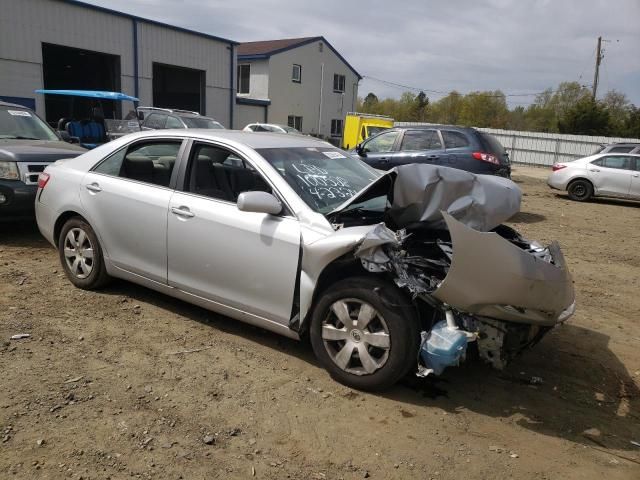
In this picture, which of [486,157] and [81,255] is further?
[486,157]

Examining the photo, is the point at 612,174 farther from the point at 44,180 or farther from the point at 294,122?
the point at 294,122

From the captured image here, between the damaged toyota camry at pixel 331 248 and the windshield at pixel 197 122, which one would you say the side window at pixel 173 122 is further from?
the damaged toyota camry at pixel 331 248

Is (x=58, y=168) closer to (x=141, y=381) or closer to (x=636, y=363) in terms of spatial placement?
(x=141, y=381)

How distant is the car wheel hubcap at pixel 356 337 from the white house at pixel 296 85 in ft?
96.5

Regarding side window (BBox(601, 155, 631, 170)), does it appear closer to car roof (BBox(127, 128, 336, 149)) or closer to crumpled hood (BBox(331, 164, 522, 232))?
car roof (BBox(127, 128, 336, 149))

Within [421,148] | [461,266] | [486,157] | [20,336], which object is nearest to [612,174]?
[486,157]

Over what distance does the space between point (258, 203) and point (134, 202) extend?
1.42 metres

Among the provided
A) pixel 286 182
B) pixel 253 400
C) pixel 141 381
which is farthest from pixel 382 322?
pixel 141 381


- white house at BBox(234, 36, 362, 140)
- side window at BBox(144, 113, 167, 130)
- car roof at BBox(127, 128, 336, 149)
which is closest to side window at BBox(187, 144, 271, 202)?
car roof at BBox(127, 128, 336, 149)

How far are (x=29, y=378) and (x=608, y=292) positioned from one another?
5.84 meters

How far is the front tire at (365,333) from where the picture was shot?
338 cm

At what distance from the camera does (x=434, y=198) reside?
3738mm

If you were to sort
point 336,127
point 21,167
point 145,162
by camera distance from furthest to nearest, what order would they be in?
point 336,127, point 21,167, point 145,162

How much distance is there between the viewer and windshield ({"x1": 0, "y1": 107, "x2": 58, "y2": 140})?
7.81 m
